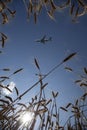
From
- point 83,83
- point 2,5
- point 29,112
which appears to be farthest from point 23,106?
point 2,5

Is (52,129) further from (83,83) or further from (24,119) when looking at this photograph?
(83,83)

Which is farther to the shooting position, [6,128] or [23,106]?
[23,106]

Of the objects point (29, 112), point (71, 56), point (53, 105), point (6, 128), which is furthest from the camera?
point (53, 105)

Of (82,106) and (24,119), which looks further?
(82,106)

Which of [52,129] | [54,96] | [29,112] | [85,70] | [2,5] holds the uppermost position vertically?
[2,5]

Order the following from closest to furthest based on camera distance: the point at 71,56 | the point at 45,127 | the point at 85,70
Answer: the point at 71,56 → the point at 45,127 → the point at 85,70

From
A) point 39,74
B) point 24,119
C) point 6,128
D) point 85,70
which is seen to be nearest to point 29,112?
point 24,119

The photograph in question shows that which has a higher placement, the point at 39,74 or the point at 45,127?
the point at 39,74

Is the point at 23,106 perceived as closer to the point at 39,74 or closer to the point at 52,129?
the point at 52,129

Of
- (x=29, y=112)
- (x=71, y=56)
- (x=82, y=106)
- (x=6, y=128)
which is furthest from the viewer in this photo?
(x=82, y=106)
